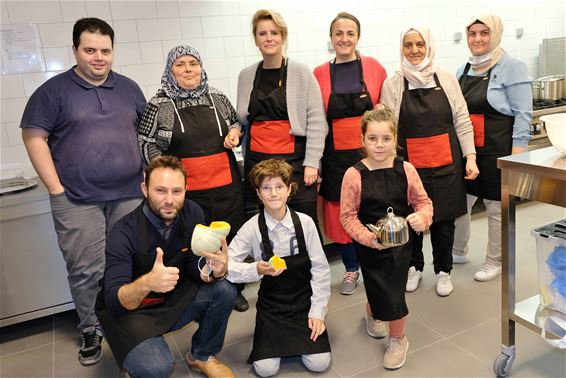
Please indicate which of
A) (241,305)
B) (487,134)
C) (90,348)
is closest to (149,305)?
(90,348)

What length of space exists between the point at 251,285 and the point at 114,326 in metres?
1.07

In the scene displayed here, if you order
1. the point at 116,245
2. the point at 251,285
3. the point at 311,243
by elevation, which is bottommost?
the point at 251,285

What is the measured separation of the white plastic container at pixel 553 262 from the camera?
1380mm

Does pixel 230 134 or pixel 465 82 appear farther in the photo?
pixel 465 82

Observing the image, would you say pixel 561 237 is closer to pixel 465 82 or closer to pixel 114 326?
pixel 465 82

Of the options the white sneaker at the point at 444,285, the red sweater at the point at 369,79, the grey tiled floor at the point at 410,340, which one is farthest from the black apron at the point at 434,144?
the grey tiled floor at the point at 410,340

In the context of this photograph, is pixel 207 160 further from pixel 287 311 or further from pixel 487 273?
pixel 487 273

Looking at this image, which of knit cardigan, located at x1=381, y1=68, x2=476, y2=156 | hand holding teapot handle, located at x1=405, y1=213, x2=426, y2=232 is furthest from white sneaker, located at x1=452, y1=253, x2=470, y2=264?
hand holding teapot handle, located at x1=405, y1=213, x2=426, y2=232

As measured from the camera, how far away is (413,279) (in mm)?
2254

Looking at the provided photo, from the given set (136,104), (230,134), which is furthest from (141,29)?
(230,134)

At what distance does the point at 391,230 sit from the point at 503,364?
1.88 ft

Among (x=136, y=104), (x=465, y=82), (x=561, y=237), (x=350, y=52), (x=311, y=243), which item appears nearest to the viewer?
(x=561, y=237)

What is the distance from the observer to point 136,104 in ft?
6.37

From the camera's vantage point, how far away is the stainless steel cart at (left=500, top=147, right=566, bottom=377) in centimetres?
129
